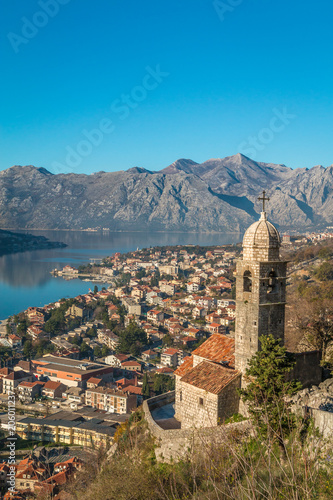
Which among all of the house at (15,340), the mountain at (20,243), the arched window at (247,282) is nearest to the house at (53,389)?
the house at (15,340)

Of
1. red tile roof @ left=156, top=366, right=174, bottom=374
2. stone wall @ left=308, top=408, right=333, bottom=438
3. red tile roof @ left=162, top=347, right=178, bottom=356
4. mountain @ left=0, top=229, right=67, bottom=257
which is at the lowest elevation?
red tile roof @ left=156, top=366, right=174, bottom=374

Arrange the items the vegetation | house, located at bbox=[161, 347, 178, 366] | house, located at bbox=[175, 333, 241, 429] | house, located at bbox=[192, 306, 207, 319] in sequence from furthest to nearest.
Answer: house, located at bbox=[192, 306, 207, 319] < house, located at bbox=[161, 347, 178, 366] < house, located at bbox=[175, 333, 241, 429] < the vegetation

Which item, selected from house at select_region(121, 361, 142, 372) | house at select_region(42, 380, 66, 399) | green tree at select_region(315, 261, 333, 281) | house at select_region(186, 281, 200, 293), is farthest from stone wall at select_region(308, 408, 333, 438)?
house at select_region(186, 281, 200, 293)

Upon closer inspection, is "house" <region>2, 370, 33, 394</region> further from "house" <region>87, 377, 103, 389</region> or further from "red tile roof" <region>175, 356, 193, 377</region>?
"red tile roof" <region>175, 356, 193, 377</region>

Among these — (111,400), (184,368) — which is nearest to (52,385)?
(111,400)

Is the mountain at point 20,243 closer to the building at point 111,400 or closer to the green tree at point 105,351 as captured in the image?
the green tree at point 105,351

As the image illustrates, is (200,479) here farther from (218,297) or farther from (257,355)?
(218,297)

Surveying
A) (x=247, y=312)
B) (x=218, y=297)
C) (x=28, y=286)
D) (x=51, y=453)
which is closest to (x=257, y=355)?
(x=247, y=312)
